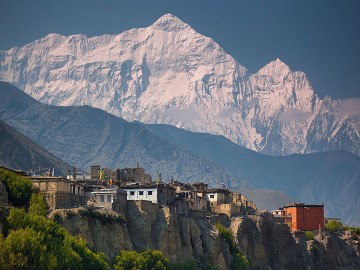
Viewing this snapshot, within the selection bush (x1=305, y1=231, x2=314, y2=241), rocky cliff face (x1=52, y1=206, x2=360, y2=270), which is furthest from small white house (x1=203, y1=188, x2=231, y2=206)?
bush (x1=305, y1=231, x2=314, y2=241)

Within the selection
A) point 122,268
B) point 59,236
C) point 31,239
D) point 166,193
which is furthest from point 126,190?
point 31,239

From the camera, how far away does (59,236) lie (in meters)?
103

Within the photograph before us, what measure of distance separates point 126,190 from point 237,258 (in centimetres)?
2439

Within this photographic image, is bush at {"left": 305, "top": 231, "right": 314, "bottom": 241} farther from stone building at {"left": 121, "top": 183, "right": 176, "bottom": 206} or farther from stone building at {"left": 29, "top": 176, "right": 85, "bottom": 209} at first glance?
stone building at {"left": 29, "top": 176, "right": 85, "bottom": 209}

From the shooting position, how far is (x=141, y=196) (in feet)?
480

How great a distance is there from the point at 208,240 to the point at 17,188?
1645 inches

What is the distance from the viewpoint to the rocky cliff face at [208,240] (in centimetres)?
11969

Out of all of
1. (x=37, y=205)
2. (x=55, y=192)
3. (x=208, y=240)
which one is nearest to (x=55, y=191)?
(x=55, y=192)

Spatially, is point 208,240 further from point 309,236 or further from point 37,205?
point 309,236

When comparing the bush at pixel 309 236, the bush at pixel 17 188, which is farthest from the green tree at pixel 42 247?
the bush at pixel 309 236

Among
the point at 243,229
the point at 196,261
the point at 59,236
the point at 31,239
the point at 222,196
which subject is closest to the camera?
the point at 31,239

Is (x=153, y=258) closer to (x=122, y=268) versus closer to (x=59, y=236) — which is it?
(x=122, y=268)

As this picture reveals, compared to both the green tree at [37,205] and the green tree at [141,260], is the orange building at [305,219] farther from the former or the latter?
the green tree at [37,205]

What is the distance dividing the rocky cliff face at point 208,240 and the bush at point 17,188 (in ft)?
21.8
